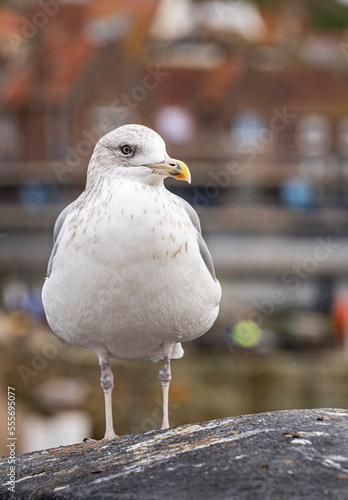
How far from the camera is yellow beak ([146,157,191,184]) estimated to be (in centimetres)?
339

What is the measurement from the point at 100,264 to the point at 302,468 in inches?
42.4

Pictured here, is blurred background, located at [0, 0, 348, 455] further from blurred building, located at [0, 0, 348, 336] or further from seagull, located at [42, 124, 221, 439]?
seagull, located at [42, 124, 221, 439]

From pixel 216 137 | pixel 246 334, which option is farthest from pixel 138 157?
pixel 216 137

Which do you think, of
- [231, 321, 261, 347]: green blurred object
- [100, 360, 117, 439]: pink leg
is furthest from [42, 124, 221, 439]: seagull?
[231, 321, 261, 347]: green blurred object

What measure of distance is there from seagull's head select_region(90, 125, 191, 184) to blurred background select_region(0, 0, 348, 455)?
18.0m

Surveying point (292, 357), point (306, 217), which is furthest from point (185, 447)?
point (306, 217)

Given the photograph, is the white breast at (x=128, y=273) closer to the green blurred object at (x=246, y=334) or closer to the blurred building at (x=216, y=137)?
the green blurred object at (x=246, y=334)

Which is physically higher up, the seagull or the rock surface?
the seagull

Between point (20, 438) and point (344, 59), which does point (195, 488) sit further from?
point (344, 59)

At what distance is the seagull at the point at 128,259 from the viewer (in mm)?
3373

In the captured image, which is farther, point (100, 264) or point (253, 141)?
point (253, 141)

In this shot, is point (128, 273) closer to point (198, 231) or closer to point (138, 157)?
point (138, 157)

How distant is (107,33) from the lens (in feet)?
86.0

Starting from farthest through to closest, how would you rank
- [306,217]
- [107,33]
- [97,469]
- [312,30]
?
[312,30] → [107,33] → [306,217] → [97,469]
